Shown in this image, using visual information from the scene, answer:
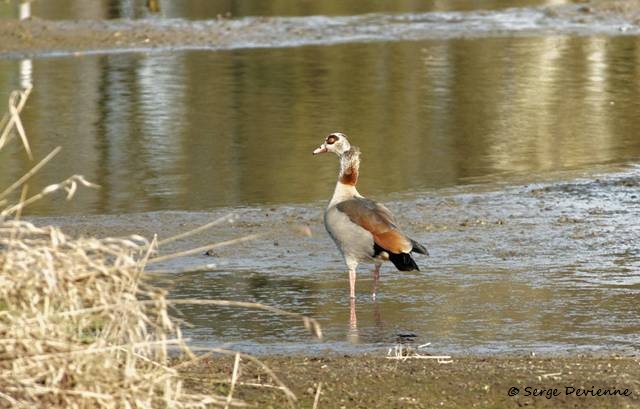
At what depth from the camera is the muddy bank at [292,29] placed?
79.4 feet

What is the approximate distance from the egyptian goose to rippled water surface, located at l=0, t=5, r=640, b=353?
0.90ft

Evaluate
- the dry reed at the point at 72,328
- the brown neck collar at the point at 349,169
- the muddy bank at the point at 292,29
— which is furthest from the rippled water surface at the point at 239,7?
the dry reed at the point at 72,328

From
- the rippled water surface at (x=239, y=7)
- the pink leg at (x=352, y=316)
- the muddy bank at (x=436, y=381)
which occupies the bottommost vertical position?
the pink leg at (x=352, y=316)

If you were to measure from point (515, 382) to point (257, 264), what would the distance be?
140 inches

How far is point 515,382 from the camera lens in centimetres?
733

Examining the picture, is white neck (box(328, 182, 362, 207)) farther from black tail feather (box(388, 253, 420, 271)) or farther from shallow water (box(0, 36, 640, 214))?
shallow water (box(0, 36, 640, 214))

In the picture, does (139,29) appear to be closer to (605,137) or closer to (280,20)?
(280,20)

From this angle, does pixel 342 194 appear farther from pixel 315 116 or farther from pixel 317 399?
pixel 315 116

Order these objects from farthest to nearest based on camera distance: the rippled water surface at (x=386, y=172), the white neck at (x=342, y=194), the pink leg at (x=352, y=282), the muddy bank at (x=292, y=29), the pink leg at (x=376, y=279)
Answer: the muddy bank at (x=292, y=29), the white neck at (x=342, y=194), the pink leg at (x=376, y=279), the pink leg at (x=352, y=282), the rippled water surface at (x=386, y=172)

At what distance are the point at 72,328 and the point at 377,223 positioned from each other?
3758mm

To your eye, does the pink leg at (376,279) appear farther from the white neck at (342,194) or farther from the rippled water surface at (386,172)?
the white neck at (342,194)

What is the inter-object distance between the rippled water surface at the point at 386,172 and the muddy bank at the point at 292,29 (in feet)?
2.87

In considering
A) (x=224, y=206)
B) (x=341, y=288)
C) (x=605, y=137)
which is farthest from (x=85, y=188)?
(x=605, y=137)

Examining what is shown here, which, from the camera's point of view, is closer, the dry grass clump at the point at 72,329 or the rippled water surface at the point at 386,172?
the dry grass clump at the point at 72,329
